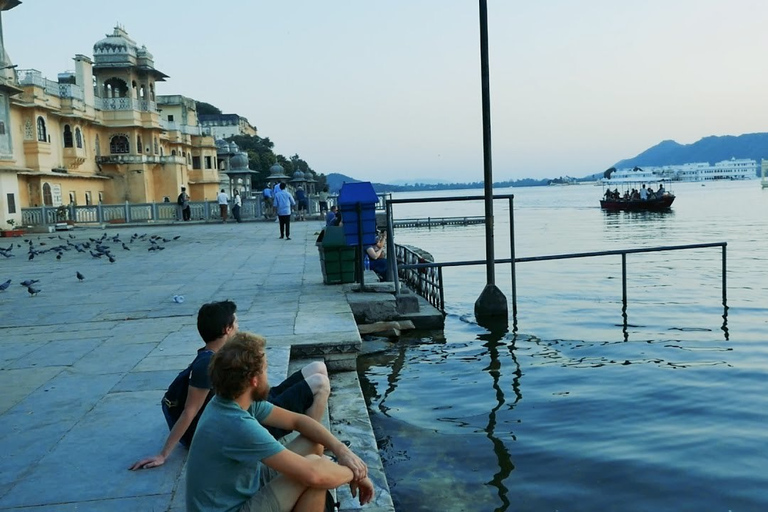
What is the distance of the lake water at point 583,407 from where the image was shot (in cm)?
557

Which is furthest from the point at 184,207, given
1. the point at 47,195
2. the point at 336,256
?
the point at 336,256

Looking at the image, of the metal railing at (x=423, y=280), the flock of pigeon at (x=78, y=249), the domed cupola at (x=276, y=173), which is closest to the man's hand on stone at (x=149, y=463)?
the flock of pigeon at (x=78, y=249)

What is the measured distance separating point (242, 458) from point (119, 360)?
13.6ft

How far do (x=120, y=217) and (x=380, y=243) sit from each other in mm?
27618

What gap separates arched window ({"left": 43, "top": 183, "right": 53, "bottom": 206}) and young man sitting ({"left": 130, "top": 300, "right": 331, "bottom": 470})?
127 feet

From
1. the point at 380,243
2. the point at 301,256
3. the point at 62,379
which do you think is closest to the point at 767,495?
the point at 62,379

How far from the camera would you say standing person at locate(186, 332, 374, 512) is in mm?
3127

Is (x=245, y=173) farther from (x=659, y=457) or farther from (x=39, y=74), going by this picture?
(x=659, y=457)

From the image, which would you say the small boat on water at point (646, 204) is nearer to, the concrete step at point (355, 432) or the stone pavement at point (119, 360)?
the stone pavement at point (119, 360)

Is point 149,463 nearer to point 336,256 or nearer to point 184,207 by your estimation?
point 336,256

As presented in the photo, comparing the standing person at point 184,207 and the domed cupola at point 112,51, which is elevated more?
the domed cupola at point 112,51

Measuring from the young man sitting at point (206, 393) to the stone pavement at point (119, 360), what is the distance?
6.8 inches

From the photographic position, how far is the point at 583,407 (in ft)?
25.4

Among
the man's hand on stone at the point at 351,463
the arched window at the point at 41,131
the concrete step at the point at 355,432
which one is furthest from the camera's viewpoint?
the arched window at the point at 41,131
